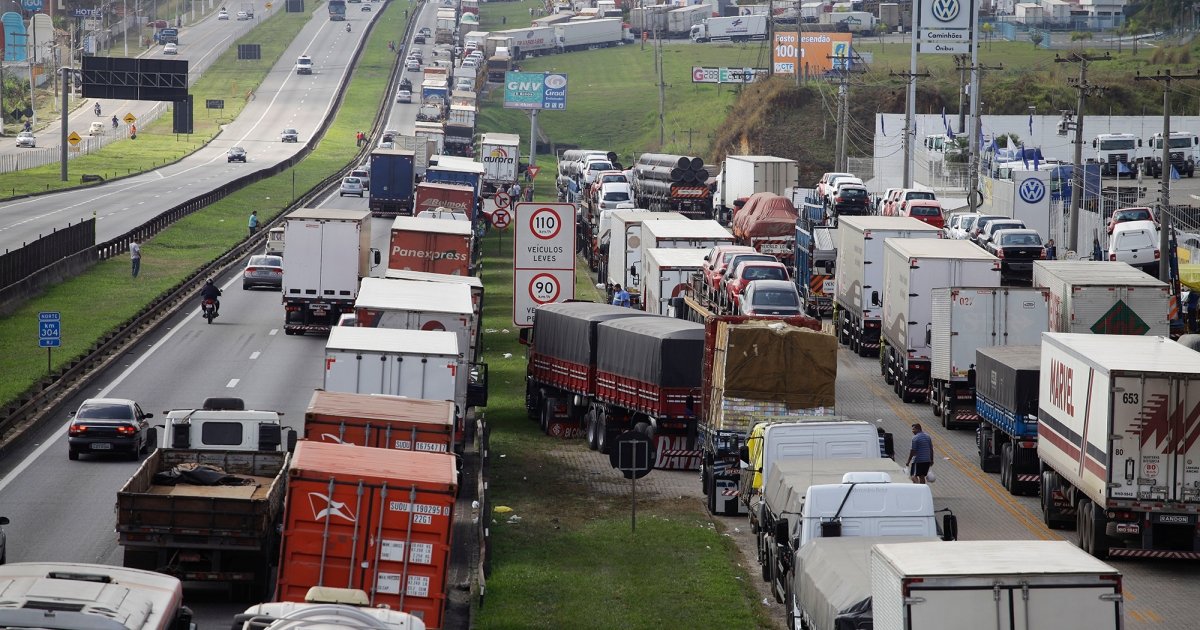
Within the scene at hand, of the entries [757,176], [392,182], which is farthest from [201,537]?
[392,182]

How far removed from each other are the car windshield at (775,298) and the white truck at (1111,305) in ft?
23.4

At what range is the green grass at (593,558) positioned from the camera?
21.3m

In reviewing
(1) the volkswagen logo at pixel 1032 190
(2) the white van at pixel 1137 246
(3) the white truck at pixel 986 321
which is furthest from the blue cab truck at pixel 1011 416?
(1) the volkswagen logo at pixel 1032 190

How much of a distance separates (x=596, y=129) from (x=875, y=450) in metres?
119

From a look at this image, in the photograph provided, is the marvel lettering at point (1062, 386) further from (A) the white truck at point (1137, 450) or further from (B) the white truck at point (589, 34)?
(B) the white truck at point (589, 34)

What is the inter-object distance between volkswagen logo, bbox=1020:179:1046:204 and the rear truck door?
4236 cm

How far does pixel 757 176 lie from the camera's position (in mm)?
75312

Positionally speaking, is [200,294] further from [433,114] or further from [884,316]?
[433,114]

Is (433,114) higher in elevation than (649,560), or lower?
higher

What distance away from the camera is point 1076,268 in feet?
123

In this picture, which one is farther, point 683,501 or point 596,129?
point 596,129

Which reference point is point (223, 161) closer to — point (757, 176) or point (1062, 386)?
point (757, 176)

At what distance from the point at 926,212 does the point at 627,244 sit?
13.6 metres

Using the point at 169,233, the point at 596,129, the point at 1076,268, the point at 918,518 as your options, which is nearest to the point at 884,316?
the point at 1076,268
